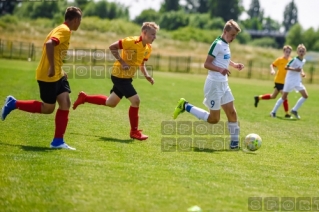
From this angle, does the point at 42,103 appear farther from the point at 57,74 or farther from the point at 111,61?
the point at 111,61

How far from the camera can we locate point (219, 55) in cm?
1007

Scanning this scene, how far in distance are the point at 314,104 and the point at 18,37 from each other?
44.5 metres

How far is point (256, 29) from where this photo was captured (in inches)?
6604

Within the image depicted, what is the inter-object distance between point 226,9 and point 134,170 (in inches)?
5124

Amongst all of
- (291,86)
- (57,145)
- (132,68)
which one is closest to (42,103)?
(57,145)

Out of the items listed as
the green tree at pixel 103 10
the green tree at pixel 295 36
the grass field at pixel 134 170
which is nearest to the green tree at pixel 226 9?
the green tree at pixel 295 36

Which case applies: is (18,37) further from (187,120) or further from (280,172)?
(280,172)

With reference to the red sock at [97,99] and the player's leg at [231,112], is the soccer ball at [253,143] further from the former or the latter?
the red sock at [97,99]

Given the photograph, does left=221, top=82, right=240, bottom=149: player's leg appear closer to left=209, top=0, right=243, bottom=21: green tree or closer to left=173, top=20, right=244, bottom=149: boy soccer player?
left=173, top=20, right=244, bottom=149: boy soccer player

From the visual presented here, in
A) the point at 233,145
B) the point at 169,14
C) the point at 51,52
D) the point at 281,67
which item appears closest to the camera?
the point at 51,52

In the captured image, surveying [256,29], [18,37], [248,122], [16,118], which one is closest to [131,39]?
[16,118]

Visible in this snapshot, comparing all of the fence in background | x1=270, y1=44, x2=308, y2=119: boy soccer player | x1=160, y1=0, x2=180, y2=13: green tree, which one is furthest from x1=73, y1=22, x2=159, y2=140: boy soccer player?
x1=160, y1=0, x2=180, y2=13: green tree

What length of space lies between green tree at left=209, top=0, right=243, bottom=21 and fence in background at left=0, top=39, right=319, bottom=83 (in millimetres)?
80853

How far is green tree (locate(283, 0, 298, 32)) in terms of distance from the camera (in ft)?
578
